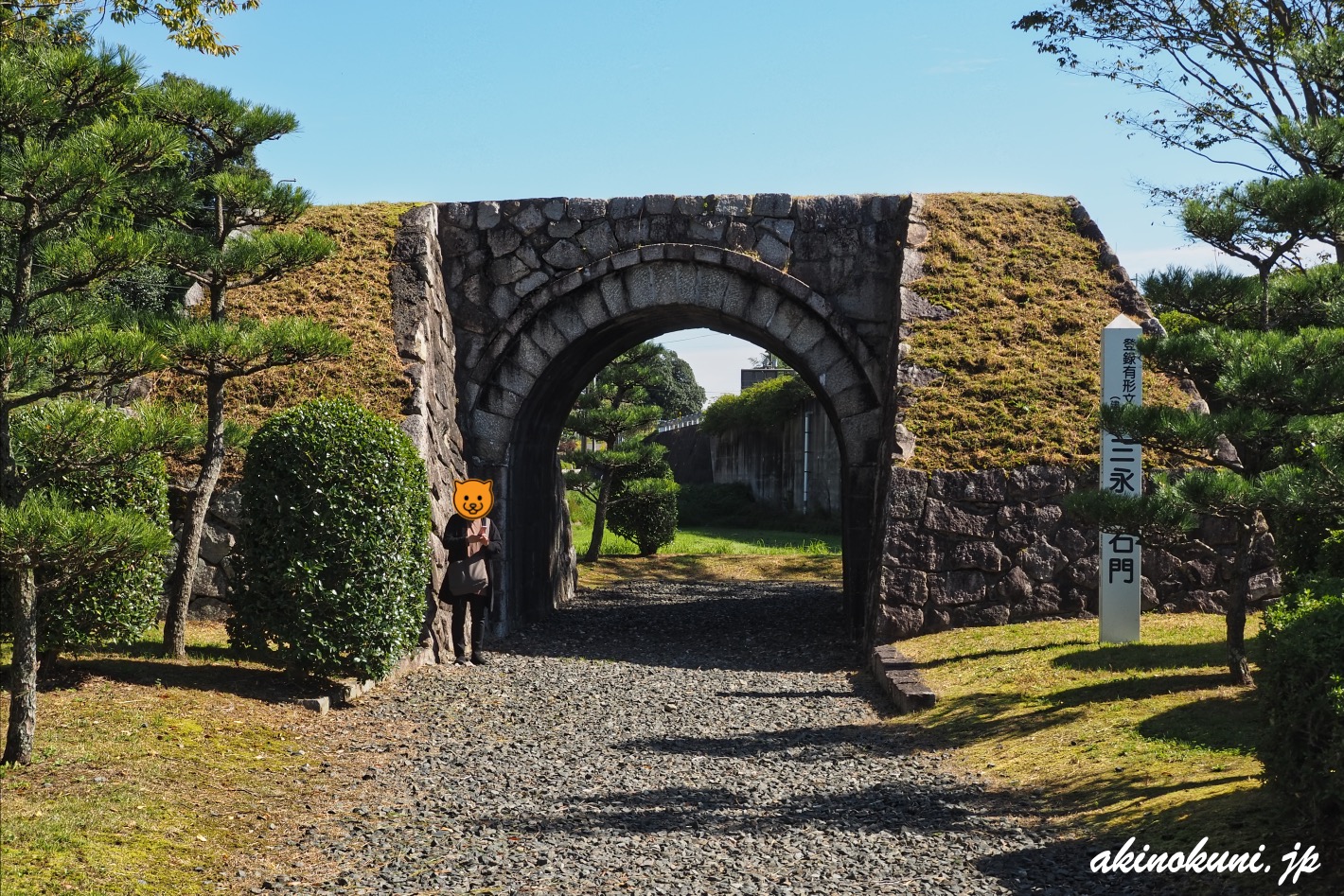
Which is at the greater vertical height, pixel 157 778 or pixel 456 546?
pixel 456 546

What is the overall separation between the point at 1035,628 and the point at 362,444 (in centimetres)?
495

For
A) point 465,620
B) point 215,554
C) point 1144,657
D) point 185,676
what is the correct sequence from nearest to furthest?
1. point 185,676
2. point 1144,657
3. point 215,554
4. point 465,620

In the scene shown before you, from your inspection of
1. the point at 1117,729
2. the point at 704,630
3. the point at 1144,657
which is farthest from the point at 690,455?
the point at 1117,729

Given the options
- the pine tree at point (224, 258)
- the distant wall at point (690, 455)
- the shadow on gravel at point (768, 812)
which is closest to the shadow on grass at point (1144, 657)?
the shadow on gravel at point (768, 812)

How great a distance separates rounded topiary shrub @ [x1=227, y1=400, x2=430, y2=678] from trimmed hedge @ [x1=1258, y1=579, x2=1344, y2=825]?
472 cm

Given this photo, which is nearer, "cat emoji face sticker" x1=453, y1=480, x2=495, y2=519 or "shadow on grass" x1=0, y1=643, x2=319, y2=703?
"shadow on grass" x1=0, y1=643, x2=319, y2=703

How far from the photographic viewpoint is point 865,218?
1048cm

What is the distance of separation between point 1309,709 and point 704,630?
757 centimetres

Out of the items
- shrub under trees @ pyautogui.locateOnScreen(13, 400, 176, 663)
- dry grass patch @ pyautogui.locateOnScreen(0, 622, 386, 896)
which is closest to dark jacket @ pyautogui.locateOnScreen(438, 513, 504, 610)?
dry grass patch @ pyautogui.locateOnScreen(0, 622, 386, 896)

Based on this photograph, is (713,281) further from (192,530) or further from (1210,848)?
(1210,848)

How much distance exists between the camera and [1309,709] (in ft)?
12.0

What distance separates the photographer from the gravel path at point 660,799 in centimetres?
410

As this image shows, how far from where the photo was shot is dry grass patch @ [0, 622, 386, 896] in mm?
3871

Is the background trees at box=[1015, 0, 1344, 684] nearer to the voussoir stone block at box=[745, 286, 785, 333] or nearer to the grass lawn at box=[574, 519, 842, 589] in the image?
the voussoir stone block at box=[745, 286, 785, 333]
